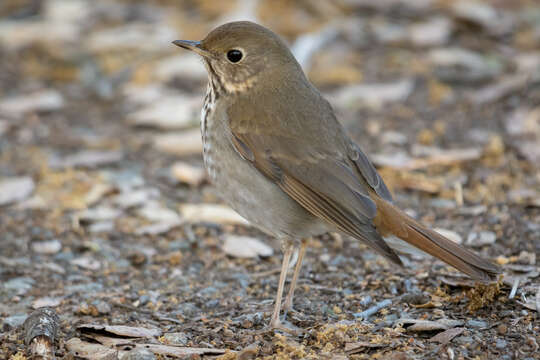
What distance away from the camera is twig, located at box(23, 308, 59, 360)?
2.96m

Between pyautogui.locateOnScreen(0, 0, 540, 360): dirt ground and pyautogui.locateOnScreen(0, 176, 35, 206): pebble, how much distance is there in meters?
0.02

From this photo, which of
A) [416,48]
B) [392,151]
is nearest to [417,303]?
[392,151]

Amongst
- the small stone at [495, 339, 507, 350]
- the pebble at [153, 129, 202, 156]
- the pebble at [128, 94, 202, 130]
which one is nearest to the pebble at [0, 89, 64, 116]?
the pebble at [128, 94, 202, 130]

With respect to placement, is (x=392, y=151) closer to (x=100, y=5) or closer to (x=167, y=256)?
(x=167, y=256)

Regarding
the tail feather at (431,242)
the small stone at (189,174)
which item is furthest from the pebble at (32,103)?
the tail feather at (431,242)

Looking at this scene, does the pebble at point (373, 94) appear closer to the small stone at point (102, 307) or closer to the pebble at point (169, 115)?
the pebble at point (169, 115)

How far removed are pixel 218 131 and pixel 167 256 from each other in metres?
0.97

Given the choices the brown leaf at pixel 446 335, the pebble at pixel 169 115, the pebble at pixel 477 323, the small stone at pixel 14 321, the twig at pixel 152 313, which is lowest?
the twig at pixel 152 313

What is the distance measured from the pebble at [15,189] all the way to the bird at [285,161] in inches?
67.0

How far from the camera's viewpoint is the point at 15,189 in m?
4.89

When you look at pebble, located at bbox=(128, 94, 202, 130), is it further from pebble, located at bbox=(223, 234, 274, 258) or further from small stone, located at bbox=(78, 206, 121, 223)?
pebble, located at bbox=(223, 234, 274, 258)

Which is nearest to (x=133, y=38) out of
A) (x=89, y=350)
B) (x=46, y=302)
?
(x=46, y=302)

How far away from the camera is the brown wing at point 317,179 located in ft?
10.9

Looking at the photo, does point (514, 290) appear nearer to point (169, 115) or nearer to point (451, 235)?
point (451, 235)
